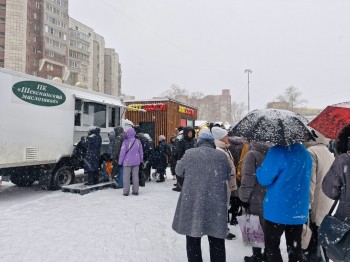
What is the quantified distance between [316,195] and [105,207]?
4467 mm

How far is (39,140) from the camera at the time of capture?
24.5ft

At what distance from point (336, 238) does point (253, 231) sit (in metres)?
1.12

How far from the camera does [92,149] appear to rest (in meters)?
8.26

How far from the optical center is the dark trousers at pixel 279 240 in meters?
2.97

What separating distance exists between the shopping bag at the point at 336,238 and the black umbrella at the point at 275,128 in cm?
79

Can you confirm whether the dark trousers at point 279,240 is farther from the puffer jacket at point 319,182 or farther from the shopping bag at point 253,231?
the puffer jacket at point 319,182

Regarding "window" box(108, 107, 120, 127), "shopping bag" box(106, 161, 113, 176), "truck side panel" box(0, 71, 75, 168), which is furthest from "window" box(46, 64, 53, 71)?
"truck side panel" box(0, 71, 75, 168)

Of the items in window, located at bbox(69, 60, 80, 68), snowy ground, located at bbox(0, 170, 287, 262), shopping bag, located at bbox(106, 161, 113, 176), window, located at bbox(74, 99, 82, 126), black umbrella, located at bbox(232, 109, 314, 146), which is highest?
window, located at bbox(69, 60, 80, 68)

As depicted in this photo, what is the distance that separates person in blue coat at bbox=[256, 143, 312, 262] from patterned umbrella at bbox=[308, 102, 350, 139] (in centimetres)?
51

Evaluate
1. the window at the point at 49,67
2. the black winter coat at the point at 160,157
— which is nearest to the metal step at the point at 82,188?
the black winter coat at the point at 160,157

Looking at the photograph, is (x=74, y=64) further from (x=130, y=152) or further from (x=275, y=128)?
(x=275, y=128)

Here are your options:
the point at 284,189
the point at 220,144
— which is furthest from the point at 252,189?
the point at 220,144

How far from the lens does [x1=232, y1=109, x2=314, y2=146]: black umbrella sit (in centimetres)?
285

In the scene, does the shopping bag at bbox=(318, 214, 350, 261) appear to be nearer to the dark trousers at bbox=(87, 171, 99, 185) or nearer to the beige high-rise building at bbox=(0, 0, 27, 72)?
the dark trousers at bbox=(87, 171, 99, 185)
